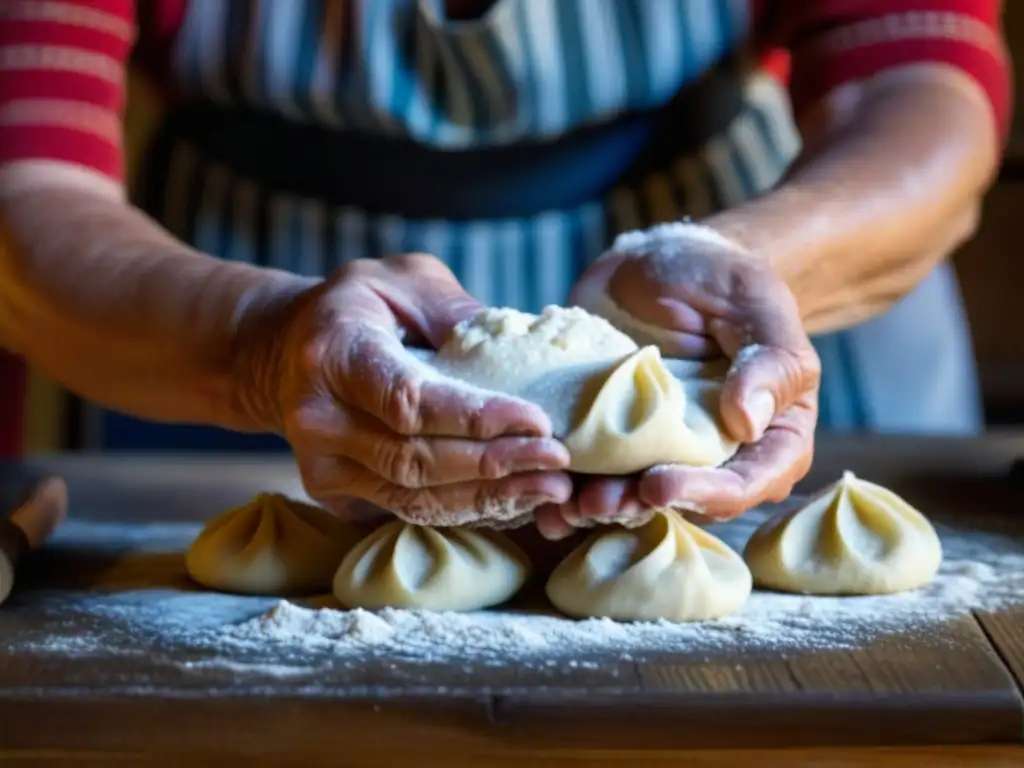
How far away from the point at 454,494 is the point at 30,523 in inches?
18.8

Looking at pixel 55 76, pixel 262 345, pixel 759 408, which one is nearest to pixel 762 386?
pixel 759 408

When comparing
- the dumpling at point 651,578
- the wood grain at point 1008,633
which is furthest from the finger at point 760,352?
the wood grain at point 1008,633

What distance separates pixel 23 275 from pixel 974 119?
1.03 m

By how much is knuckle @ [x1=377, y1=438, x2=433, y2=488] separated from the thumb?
0.46 feet

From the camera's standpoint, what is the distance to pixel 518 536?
105 cm

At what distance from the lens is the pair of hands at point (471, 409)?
86 centimetres

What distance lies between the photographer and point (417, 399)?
86 cm

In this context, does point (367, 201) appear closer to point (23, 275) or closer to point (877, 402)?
point (23, 275)

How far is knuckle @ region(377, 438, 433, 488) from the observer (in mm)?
873

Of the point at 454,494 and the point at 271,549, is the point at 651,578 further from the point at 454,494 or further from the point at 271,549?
the point at 271,549

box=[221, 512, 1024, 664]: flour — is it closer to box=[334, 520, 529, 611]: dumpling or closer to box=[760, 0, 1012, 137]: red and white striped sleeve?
box=[334, 520, 529, 611]: dumpling

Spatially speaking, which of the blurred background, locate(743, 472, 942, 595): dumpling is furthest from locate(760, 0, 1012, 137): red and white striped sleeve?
the blurred background

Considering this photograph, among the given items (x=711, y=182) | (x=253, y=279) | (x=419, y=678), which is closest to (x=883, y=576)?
(x=419, y=678)

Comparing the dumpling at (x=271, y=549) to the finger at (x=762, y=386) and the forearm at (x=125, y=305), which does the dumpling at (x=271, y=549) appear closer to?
the forearm at (x=125, y=305)
